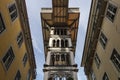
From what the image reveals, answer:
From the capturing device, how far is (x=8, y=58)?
2142 cm

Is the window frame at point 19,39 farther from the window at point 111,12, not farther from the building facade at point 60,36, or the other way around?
the window at point 111,12

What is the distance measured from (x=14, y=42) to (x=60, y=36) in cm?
1771

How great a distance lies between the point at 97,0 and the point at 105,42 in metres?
6.13

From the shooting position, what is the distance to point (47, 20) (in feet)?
134

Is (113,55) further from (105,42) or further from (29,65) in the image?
(29,65)

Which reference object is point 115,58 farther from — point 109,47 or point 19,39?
point 19,39

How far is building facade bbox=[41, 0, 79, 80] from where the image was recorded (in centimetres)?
2967

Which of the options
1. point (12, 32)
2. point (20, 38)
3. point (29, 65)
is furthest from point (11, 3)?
point (29, 65)

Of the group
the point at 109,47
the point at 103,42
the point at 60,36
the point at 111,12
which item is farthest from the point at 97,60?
the point at 60,36

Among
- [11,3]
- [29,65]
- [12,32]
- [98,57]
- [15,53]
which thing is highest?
[11,3]

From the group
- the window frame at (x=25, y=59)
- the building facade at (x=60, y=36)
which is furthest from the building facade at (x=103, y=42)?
the window frame at (x=25, y=59)

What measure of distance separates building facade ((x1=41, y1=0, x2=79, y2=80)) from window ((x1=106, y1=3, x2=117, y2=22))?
30.3 feet

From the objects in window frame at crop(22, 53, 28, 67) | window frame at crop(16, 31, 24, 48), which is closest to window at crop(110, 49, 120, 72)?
window frame at crop(16, 31, 24, 48)

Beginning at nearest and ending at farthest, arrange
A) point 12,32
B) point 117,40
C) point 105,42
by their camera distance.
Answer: point 117,40 → point 12,32 → point 105,42
